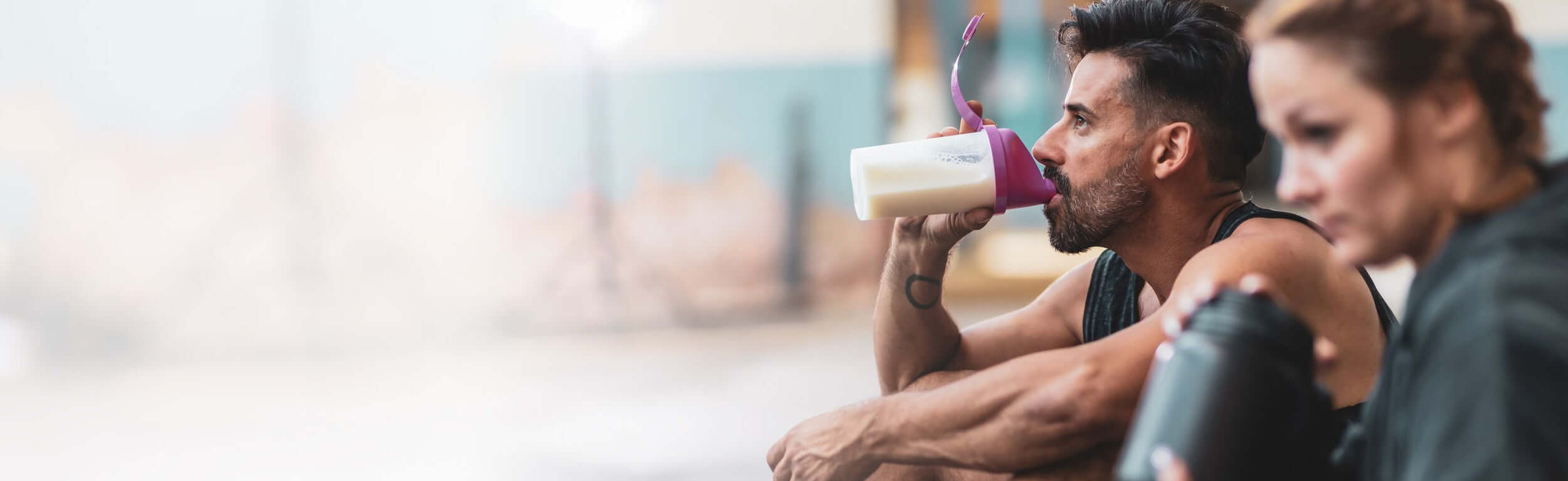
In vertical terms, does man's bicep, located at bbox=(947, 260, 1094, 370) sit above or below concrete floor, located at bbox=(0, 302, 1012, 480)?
above

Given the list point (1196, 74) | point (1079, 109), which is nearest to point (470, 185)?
point (1079, 109)

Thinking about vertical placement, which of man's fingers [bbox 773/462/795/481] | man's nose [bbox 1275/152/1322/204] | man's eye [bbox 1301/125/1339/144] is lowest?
man's fingers [bbox 773/462/795/481]

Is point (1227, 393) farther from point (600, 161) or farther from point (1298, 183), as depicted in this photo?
point (600, 161)

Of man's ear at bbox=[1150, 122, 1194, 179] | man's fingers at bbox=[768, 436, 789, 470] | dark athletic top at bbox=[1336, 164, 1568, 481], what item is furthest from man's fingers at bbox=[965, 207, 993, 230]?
dark athletic top at bbox=[1336, 164, 1568, 481]

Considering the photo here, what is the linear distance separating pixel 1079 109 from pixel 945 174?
0.76 ft

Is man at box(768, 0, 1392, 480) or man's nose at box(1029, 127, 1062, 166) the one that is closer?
man at box(768, 0, 1392, 480)

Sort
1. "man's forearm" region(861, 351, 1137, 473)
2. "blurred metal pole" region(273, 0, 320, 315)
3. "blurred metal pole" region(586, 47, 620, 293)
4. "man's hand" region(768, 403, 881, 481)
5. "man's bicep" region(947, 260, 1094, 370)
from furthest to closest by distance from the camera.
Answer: "blurred metal pole" region(586, 47, 620, 293) → "blurred metal pole" region(273, 0, 320, 315) → "man's bicep" region(947, 260, 1094, 370) → "man's hand" region(768, 403, 881, 481) → "man's forearm" region(861, 351, 1137, 473)

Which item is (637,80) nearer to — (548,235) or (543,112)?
(543,112)

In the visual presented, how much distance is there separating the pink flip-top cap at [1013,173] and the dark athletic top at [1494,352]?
71cm

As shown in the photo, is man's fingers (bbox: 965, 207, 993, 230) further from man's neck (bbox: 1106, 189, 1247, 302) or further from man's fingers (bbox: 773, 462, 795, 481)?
man's fingers (bbox: 773, 462, 795, 481)

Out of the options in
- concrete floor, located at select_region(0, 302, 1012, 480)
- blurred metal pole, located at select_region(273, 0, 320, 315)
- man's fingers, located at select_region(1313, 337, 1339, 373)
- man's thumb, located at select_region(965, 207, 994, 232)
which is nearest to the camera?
man's fingers, located at select_region(1313, 337, 1339, 373)

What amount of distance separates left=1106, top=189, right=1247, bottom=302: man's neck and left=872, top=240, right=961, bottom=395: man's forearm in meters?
0.27

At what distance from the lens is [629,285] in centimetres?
523

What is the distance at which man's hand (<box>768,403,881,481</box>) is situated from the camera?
4.56 feet
